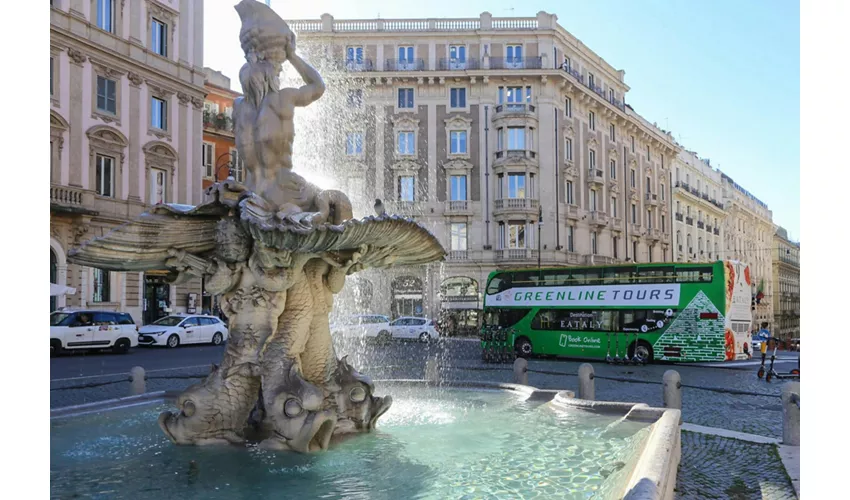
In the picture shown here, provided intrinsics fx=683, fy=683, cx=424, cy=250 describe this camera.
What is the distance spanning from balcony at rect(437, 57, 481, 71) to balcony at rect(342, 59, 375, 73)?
4.35 metres

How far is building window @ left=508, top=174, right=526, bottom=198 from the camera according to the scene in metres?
42.8

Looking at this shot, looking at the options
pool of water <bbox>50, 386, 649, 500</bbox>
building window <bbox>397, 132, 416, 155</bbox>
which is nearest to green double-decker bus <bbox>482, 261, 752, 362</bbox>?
pool of water <bbox>50, 386, 649, 500</bbox>

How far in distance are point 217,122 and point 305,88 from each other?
114 ft

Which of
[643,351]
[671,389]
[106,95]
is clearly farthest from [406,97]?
[671,389]

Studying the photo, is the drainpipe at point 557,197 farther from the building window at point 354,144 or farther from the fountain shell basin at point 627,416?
the fountain shell basin at point 627,416

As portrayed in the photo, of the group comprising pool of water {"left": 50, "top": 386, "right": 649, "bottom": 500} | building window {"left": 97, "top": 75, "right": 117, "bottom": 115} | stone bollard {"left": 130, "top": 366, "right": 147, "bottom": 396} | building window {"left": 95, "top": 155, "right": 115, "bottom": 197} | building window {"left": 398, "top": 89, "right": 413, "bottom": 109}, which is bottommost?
stone bollard {"left": 130, "top": 366, "right": 147, "bottom": 396}

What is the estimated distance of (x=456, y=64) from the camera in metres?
42.8

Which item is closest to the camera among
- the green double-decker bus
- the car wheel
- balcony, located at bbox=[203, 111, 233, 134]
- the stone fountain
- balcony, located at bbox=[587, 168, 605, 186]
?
the stone fountain

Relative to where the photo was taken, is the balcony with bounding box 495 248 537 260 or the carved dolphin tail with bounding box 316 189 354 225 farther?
the balcony with bounding box 495 248 537 260

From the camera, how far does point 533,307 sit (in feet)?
74.0

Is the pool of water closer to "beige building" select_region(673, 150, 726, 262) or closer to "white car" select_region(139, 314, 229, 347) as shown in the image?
"white car" select_region(139, 314, 229, 347)

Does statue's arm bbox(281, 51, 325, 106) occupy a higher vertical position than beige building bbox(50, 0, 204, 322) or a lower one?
lower

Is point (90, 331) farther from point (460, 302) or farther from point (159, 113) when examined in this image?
point (460, 302)

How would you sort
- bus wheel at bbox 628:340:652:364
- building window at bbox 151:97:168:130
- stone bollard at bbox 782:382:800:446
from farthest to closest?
building window at bbox 151:97:168:130
bus wheel at bbox 628:340:652:364
stone bollard at bbox 782:382:800:446
